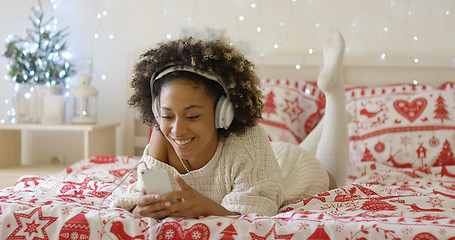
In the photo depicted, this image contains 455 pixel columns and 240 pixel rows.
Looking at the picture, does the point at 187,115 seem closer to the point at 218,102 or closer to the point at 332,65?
the point at 218,102

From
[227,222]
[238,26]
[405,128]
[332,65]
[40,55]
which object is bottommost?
[227,222]

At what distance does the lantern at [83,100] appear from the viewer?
2.43 metres

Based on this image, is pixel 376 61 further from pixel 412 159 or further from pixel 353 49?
pixel 412 159

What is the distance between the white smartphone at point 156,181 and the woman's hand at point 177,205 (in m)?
0.01

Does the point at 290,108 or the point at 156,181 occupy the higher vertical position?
the point at 290,108

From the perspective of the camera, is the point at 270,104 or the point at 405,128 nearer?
the point at 405,128

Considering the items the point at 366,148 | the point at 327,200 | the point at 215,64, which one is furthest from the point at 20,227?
the point at 366,148

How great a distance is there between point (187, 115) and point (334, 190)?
49cm

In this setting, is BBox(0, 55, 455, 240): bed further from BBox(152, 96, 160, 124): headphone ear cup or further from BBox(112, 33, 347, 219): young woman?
BBox(152, 96, 160, 124): headphone ear cup

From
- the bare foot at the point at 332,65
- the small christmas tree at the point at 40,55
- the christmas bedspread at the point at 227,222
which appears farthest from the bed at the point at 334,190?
the small christmas tree at the point at 40,55

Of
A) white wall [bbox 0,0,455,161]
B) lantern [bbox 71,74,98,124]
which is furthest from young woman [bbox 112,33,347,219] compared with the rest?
white wall [bbox 0,0,455,161]

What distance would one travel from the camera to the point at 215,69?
3.53ft

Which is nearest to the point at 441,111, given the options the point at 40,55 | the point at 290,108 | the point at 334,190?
the point at 290,108

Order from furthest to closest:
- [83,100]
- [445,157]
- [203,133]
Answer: [83,100]
[445,157]
[203,133]
